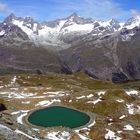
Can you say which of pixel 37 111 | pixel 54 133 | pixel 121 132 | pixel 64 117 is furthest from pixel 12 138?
pixel 37 111

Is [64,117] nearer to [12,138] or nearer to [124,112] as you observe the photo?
[124,112]

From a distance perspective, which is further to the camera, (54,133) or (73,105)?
(73,105)

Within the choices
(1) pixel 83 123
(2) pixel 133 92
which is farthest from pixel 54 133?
(2) pixel 133 92

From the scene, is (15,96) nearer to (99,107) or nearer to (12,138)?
(99,107)

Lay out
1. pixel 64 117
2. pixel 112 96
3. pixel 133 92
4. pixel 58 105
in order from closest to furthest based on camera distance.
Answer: pixel 64 117 → pixel 58 105 → pixel 112 96 → pixel 133 92

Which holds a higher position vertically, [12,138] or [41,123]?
[12,138]

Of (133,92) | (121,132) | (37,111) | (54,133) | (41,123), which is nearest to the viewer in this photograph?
(54,133)
